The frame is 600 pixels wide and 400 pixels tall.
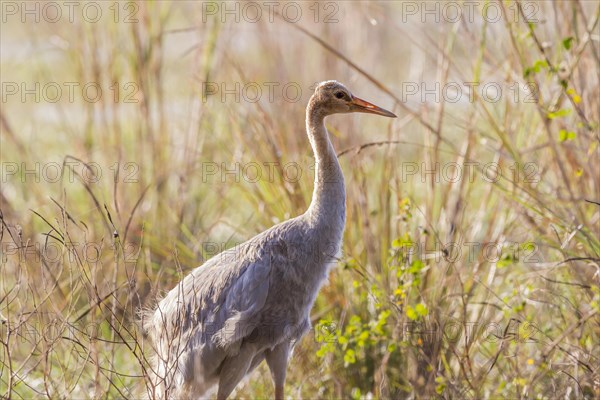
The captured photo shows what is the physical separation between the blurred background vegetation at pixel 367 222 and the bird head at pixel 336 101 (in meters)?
0.13

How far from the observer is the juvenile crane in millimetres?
3701

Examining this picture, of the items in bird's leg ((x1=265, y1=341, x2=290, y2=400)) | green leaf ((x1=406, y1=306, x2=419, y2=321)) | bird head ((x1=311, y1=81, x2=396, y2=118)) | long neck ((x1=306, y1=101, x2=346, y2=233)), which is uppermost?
bird head ((x1=311, y1=81, x2=396, y2=118))

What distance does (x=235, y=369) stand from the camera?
3.72 metres

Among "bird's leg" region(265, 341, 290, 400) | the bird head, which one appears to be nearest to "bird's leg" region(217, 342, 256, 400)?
"bird's leg" region(265, 341, 290, 400)

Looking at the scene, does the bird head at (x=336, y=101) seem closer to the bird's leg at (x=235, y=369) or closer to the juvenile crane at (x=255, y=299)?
the juvenile crane at (x=255, y=299)

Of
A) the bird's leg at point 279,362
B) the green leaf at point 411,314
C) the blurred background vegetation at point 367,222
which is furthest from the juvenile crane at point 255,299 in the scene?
the green leaf at point 411,314

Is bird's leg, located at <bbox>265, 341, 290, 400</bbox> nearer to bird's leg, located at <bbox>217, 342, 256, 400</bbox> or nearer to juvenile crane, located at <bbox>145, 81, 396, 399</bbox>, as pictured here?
juvenile crane, located at <bbox>145, 81, 396, 399</bbox>

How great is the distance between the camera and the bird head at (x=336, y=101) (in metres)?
3.94

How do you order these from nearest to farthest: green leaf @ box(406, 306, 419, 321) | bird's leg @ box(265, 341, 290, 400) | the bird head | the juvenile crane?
1. green leaf @ box(406, 306, 419, 321)
2. the juvenile crane
3. bird's leg @ box(265, 341, 290, 400)
4. the bird head

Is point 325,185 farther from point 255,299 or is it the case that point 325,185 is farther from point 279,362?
point 279,362

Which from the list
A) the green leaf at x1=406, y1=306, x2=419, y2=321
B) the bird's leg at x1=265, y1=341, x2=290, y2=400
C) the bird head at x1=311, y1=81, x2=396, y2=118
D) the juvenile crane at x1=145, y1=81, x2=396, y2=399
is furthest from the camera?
the bird head at x1=311, y1=81, x2=396, y2=118

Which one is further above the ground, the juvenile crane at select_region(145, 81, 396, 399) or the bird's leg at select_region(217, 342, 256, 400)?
the juvenile crane at select_region(145, 81, 396, 399)

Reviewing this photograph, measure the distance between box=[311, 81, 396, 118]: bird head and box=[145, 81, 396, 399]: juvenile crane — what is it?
0.30ft

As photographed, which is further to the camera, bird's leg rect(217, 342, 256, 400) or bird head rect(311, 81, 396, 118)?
bird head rect(311, 81, 396, 118)
